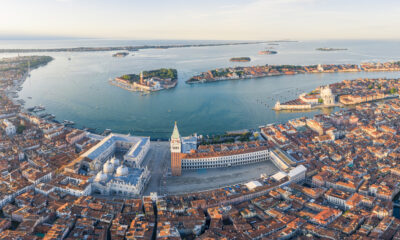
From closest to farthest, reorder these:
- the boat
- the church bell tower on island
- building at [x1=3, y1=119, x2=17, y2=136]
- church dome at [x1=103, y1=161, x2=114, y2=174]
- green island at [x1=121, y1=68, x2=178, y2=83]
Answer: church dome at [x1=103, y1=161, x2=114, y2=174] < the church bell tower on island < building at [x1=3, y1=119, x2=17, y2=136] < the boat < green island at [x1=121, y1=68, x2=178, y2=83]

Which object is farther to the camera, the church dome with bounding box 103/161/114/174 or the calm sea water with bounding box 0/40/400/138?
the calm sea water with bounding box 0/40/400/138

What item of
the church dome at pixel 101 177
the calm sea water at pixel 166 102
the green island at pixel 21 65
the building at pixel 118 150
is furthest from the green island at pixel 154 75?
the church dome at pixel 101 177

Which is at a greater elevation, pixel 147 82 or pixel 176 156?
pixel 147 82

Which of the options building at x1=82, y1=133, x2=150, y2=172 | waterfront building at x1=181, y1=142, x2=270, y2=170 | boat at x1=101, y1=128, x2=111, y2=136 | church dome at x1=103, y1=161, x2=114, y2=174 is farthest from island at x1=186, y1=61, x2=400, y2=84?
church dome at x1=103, y1=161, x2=114, y2=174

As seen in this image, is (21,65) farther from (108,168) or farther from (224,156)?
(224,156)

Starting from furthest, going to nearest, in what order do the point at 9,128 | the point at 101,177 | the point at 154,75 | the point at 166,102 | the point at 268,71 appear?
the point at 268,71 < the point at 154,75 < the point at 166,102 < the point at 9,128 < the point at 101,177

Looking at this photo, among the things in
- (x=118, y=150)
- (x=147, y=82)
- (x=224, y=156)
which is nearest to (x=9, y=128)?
(x=118, y=150)

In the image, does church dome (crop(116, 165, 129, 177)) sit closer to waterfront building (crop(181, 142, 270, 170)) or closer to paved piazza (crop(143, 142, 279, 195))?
paved piazza (crop(143, 142, 279, 195))

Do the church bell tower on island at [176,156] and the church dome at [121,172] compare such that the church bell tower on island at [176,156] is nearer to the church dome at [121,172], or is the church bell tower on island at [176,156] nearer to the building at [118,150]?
the building at [118,150]
